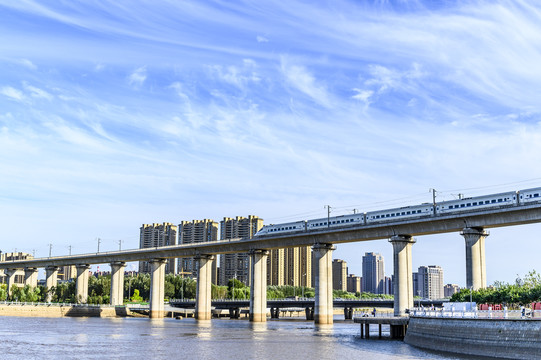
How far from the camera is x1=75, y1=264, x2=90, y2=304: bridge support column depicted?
7106 inches

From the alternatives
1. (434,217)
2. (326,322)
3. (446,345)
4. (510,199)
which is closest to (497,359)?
(446,345)

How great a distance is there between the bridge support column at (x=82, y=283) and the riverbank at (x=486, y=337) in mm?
135418

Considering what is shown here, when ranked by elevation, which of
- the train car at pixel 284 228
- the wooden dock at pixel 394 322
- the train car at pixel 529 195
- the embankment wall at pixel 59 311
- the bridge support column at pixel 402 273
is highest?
the train car at pixel 529 195

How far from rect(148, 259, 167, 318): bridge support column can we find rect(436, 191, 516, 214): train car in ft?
264

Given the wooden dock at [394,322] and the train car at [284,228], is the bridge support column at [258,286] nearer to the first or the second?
the train car at [284,228]

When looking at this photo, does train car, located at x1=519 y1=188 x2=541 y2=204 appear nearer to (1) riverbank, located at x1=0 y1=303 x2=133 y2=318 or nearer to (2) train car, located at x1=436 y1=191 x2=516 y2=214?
(2) train car, located at x1=436 y1=191 x2=516 y2=214

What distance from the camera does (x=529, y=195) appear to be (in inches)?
3354

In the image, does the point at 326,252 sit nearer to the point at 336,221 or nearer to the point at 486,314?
the point at 336,221

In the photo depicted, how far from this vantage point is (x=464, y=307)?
64.8 meters

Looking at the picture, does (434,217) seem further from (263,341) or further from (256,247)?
(256,247)

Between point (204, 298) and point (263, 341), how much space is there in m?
67.2

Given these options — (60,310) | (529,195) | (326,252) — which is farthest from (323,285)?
(60,310)

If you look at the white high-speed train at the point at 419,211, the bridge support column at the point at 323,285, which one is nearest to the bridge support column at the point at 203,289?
the white high-speed train at the point at 419,211

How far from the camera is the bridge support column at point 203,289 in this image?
467 ft
